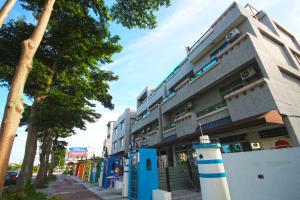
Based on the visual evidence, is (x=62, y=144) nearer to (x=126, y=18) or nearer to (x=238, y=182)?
(x=126, y=18)

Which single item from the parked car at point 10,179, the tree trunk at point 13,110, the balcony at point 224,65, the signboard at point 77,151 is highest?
the signboard at point 77,151

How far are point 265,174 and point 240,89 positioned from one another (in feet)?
22.8

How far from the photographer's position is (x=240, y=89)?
9.63 m

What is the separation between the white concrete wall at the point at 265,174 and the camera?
10.3 feet

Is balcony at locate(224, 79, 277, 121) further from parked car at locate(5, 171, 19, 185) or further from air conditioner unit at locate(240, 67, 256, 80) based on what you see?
parked car at locate(5, 171, 19, 185)

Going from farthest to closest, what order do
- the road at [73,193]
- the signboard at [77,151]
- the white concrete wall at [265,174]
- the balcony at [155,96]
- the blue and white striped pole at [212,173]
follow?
the signboard at [77,151], the balcony at [155,96], the road at [73,193], the blue and white striped pole at [212,173], the white concrete wall at [265,174]

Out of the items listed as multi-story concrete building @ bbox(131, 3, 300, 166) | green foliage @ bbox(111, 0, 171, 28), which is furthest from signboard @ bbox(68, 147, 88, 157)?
green foliage @ bbox(111, 0, 171, 28)

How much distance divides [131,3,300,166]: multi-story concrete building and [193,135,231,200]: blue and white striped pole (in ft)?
13.4

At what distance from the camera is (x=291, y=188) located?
3.13 meters

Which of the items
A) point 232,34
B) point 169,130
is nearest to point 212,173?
point 232,34

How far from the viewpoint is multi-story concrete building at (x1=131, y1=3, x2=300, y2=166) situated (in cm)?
858

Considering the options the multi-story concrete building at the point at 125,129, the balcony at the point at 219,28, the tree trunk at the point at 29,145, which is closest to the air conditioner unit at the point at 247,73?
the balcony at the point at 219,28

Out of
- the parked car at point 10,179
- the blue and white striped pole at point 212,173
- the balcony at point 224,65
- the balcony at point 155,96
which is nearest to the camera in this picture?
the blue and white striped pole at point 212,173

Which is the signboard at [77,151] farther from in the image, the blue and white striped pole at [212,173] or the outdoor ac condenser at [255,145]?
the blue and white striped pole at [212,173]
